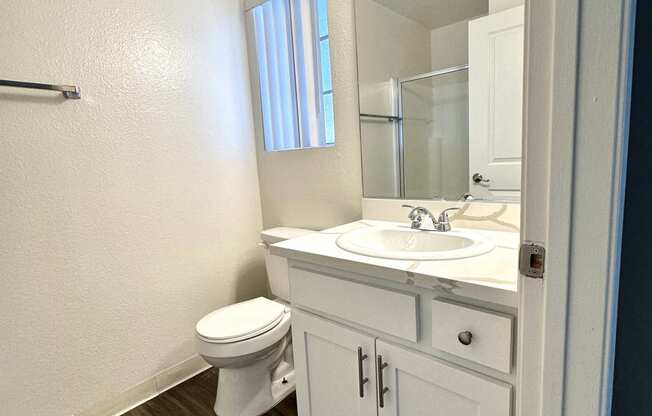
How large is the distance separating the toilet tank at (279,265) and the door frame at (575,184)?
126 centimetres

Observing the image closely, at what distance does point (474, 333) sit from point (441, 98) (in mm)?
886

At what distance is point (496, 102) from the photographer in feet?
3.94

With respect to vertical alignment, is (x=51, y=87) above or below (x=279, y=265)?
above

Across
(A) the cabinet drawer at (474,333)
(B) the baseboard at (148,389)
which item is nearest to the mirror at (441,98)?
(A) the cabinet drawer at (474,333)

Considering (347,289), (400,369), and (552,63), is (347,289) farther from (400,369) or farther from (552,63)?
(552,63)

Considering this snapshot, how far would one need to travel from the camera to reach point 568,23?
490 millimetres

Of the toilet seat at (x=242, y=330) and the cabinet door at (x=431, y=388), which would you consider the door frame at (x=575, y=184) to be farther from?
the toilet seat at (x=242, y=330)

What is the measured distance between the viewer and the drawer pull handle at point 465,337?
31.1 inches

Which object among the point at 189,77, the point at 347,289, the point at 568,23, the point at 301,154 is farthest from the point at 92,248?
the point at 568,23

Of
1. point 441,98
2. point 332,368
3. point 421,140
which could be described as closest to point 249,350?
point 332,368

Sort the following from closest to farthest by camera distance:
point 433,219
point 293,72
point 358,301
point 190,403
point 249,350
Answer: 1. point 358,301
2. point 433,219
3. point 249,350
4. point 190,403
5. point 293,72

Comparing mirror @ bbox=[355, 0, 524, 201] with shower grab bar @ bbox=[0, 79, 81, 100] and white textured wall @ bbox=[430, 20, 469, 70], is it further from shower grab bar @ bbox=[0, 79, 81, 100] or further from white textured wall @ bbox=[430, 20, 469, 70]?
shower grab bar @ bbox=[0, 79, 81, 100]

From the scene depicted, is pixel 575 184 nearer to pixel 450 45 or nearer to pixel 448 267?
pixel 448 267

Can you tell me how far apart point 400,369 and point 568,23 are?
0.83 m
